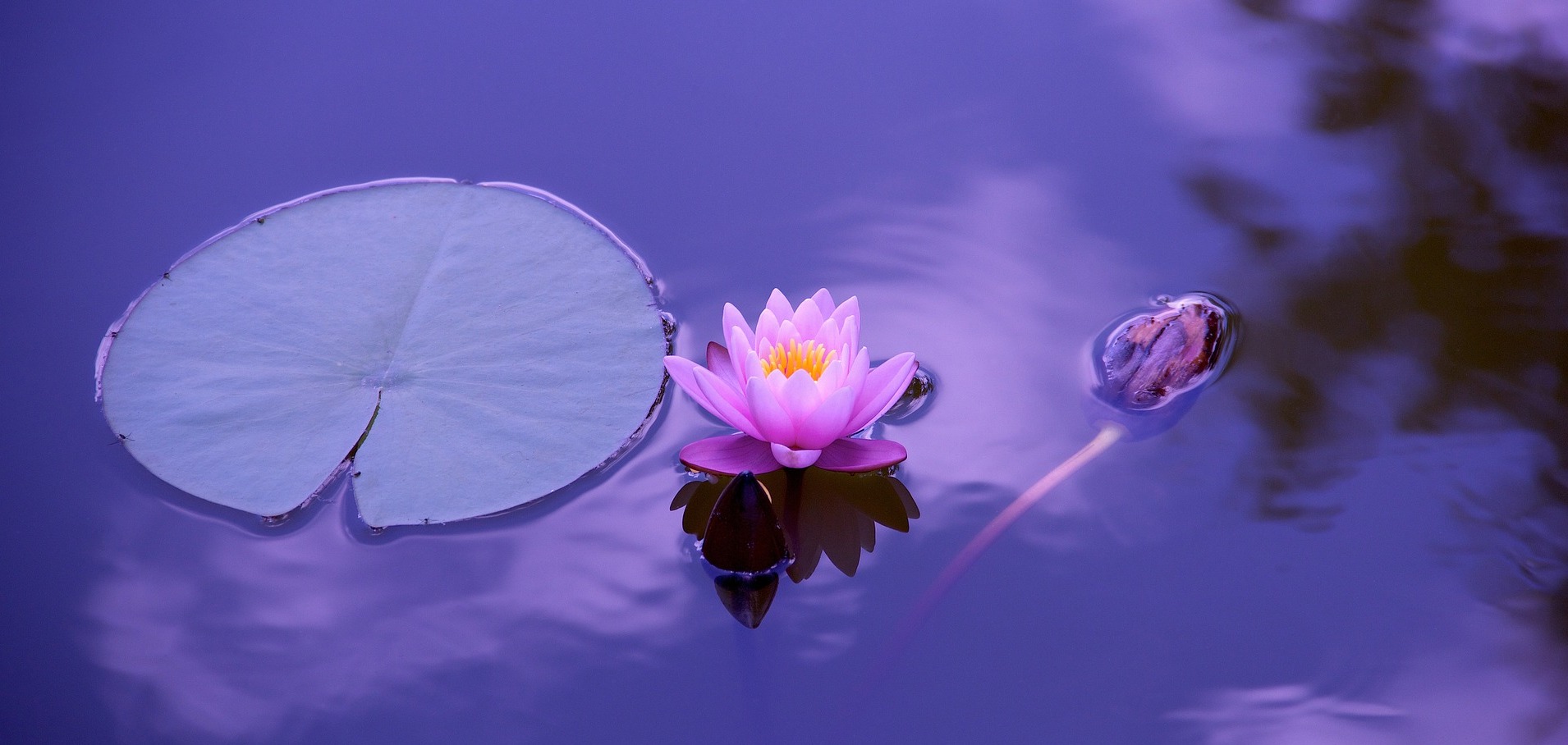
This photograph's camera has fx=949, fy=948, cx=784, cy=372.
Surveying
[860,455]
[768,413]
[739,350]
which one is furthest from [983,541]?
[739,350]

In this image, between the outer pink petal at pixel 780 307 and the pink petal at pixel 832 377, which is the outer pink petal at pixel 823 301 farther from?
the pink petal at pixel 832 377

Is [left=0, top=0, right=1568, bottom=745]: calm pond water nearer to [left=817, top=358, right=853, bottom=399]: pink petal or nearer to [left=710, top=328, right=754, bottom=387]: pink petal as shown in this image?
[left=710, top=328, right=754, bottom=387]: pink petal

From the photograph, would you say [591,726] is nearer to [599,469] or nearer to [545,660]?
[545,660]

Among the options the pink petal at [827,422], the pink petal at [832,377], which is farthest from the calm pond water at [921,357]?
the pink petal at [832,377]

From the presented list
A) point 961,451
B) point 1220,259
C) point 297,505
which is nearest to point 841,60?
point 1220,259

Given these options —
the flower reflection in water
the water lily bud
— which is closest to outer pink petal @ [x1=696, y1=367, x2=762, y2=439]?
the flower reflection in water
